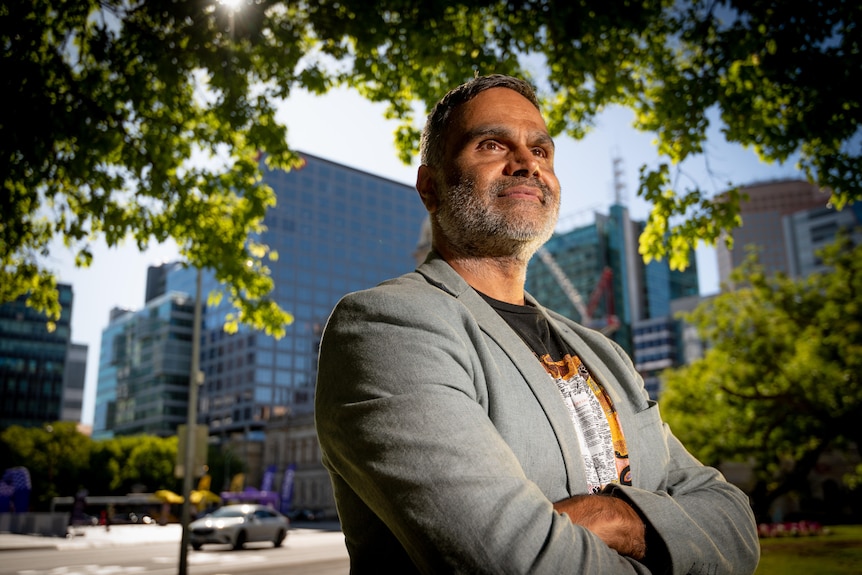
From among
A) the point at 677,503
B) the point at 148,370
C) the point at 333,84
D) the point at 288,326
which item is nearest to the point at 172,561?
the point at 333,84

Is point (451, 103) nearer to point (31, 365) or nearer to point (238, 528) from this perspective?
point (238, 528)

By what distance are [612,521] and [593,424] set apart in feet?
1.28

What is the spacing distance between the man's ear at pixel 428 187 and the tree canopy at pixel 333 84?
157 inches

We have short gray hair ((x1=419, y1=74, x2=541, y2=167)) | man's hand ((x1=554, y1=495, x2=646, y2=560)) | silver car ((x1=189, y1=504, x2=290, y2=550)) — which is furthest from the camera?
silver car ((x1=189, y1=504, x2=290, y2=550))

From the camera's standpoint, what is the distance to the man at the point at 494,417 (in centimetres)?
130

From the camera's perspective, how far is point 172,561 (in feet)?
58.7

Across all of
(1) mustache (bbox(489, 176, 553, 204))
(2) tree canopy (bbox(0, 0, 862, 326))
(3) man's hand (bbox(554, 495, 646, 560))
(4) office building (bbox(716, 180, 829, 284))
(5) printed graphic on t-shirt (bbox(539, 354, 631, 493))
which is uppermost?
(4) office building (bbox(716, 180, 829, 284))

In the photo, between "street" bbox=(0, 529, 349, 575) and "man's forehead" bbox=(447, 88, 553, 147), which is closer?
"man's forehead" bbox=(447, 88, 553, 147)

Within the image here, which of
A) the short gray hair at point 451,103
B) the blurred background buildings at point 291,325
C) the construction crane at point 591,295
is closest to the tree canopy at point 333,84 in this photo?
the short gray hair at point 451,103

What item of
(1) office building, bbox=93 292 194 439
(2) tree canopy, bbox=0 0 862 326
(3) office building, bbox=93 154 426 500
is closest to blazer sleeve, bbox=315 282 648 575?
(2) tree canopy, bbox=0 0 862 326

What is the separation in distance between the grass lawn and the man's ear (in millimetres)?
8872

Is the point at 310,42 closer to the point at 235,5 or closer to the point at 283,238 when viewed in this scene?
the point at 235,5

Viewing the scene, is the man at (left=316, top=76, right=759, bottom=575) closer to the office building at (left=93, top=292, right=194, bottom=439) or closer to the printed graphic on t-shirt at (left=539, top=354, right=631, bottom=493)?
the printed graphic on t-shirt at (left=539, top=354, right=631, bottom=493)

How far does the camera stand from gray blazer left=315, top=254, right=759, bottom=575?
1.28m
